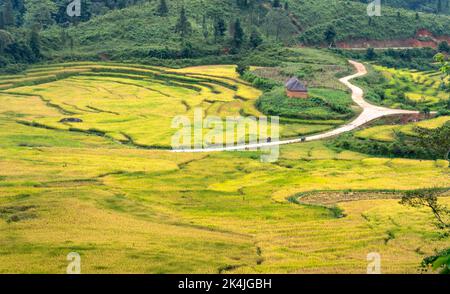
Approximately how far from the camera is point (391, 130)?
54.0 metres

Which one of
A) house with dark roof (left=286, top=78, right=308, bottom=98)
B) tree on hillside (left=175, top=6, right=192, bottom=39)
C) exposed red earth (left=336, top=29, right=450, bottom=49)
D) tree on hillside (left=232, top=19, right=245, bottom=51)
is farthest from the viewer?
exposed red earth (left=336, top=29, right=450, bottom=49)

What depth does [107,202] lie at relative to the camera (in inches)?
1256

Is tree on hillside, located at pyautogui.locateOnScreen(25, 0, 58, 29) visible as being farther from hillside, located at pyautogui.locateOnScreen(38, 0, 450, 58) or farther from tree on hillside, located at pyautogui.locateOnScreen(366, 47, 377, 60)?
tree on hillside, located at pyautogui.locateOnScreen(366, 47, 377, 60)

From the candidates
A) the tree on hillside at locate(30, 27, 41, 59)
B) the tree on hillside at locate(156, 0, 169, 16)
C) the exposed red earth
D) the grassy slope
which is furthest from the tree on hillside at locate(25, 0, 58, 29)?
the grassy slope

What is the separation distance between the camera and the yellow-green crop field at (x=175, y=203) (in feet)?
78.4

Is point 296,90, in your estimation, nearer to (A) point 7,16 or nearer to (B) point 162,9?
(B) point 162,9

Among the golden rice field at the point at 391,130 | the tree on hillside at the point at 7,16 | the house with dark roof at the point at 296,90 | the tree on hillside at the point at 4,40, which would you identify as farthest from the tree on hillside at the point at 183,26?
the golden rice field at the point at 391,130

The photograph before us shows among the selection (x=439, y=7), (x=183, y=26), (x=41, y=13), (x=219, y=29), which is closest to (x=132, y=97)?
(x=183, y=26)

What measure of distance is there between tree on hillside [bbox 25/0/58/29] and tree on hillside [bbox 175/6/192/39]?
64.8 ft

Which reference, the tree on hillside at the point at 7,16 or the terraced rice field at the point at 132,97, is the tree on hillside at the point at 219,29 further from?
the tree on hillside at the point at 7,16

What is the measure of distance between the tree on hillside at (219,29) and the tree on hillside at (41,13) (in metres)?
24.4

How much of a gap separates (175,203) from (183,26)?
55.0 m

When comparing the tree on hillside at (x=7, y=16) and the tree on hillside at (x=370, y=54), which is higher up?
the tree on hillside at (x=7, y=16)

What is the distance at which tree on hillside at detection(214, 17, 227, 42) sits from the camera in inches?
3401
